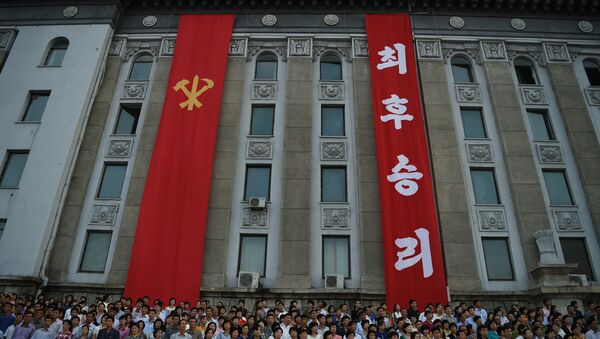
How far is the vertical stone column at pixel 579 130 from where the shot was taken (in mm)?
18234

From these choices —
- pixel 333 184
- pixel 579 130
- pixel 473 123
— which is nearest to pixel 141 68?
pixel 333 184

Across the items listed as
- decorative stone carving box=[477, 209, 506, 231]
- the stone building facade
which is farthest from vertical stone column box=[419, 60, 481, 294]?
decorative stone carving box=[477, 209, 506, 231]

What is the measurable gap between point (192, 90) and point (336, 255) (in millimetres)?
10446

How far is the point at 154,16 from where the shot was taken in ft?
76.4

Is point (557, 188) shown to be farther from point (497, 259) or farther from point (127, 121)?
point (127, 121)

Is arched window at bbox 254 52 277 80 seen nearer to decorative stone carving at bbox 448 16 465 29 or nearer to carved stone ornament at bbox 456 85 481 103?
carved stone ornament at bbox 456 85 481 103

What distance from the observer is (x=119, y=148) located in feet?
64.4

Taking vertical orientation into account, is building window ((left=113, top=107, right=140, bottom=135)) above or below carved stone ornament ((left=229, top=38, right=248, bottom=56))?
below

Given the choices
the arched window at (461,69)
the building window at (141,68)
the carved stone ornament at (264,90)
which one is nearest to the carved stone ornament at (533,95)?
the arched window at (461,69)

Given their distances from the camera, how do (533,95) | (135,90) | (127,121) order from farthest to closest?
(135,90)
(533,95)
(127,121)

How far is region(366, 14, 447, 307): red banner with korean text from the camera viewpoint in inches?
626

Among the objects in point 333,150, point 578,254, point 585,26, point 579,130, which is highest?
point 585,26

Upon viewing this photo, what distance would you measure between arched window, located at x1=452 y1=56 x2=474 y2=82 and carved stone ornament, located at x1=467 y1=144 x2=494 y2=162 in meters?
4.09

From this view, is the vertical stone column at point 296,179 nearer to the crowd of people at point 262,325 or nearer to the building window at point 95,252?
the crowd of people at point 262,325
